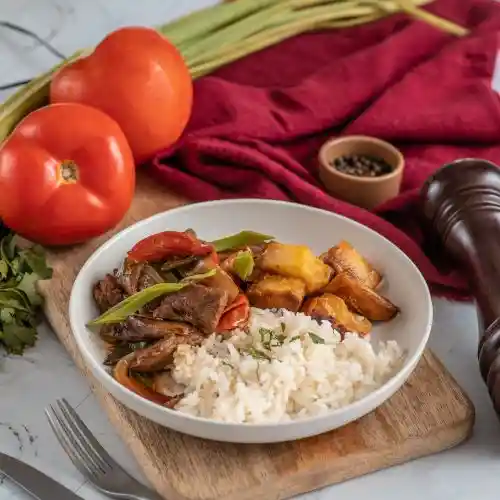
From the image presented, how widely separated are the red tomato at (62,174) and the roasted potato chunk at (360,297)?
1.20 ft

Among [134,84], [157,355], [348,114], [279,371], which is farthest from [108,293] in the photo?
[348,114]

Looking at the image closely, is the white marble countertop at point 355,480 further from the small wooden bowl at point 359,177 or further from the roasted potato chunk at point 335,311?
the small wooden bowl at point 359,177

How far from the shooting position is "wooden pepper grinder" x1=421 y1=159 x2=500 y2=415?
1.21m

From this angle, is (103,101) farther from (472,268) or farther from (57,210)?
(472,268)

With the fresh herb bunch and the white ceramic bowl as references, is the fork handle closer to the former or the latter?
the white ceramic bowl

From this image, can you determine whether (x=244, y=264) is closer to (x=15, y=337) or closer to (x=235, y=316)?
(x=235, y=316)

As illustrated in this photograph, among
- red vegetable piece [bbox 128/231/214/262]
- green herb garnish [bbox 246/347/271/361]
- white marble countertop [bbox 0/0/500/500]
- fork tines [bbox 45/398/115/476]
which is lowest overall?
white marble countertop [bbox 0/0/500/500]

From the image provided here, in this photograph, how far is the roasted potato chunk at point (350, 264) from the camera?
4.30 feet

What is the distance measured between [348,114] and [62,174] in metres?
0.57

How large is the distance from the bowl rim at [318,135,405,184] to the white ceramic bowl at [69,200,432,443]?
0.11m

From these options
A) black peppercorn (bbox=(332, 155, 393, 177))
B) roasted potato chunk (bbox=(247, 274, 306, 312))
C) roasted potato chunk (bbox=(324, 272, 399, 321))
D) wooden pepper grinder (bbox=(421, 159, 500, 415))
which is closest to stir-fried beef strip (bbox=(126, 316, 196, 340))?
roasted potato chunk (bbox=(247, 274, 306, 312))

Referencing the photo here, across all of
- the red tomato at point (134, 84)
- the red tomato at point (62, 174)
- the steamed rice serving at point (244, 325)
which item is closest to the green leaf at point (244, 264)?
the steamed rice serving at point (244, 325)

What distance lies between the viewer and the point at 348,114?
1.71m

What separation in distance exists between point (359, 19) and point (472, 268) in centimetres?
79
